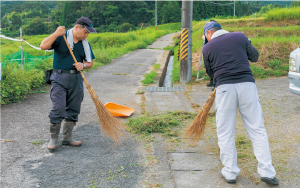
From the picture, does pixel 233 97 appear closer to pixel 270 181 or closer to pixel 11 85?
pixel 270 181

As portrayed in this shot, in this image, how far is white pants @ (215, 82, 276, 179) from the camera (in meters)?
3.09

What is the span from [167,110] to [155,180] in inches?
122

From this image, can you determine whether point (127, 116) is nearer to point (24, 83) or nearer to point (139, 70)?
point (24, 83)

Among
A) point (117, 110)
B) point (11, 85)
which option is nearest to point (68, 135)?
point (117, 110)

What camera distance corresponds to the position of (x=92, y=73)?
37.4ft

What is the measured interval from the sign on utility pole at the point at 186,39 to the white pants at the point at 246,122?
662 centimetres

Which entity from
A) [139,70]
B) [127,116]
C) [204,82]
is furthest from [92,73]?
[127,116]

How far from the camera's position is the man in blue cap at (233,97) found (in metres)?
3.14

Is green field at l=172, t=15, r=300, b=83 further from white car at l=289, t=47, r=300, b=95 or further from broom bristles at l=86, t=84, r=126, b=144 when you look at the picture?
broom bristles at l=86, t=84, r=126, b=144

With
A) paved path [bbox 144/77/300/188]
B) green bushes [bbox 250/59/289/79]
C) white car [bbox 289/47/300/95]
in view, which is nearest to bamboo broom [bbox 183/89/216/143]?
paved path [bbox 144/77/300/188]

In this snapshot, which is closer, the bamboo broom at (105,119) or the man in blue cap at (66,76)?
the man in blue cap at (66,76)

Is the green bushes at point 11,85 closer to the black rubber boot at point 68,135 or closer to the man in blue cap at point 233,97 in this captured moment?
the black rubber boot at point 68,135

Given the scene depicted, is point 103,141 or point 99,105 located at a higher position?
point 99,105

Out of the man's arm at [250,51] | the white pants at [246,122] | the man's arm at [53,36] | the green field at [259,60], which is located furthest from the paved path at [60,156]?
the man's arm at [250,51]
